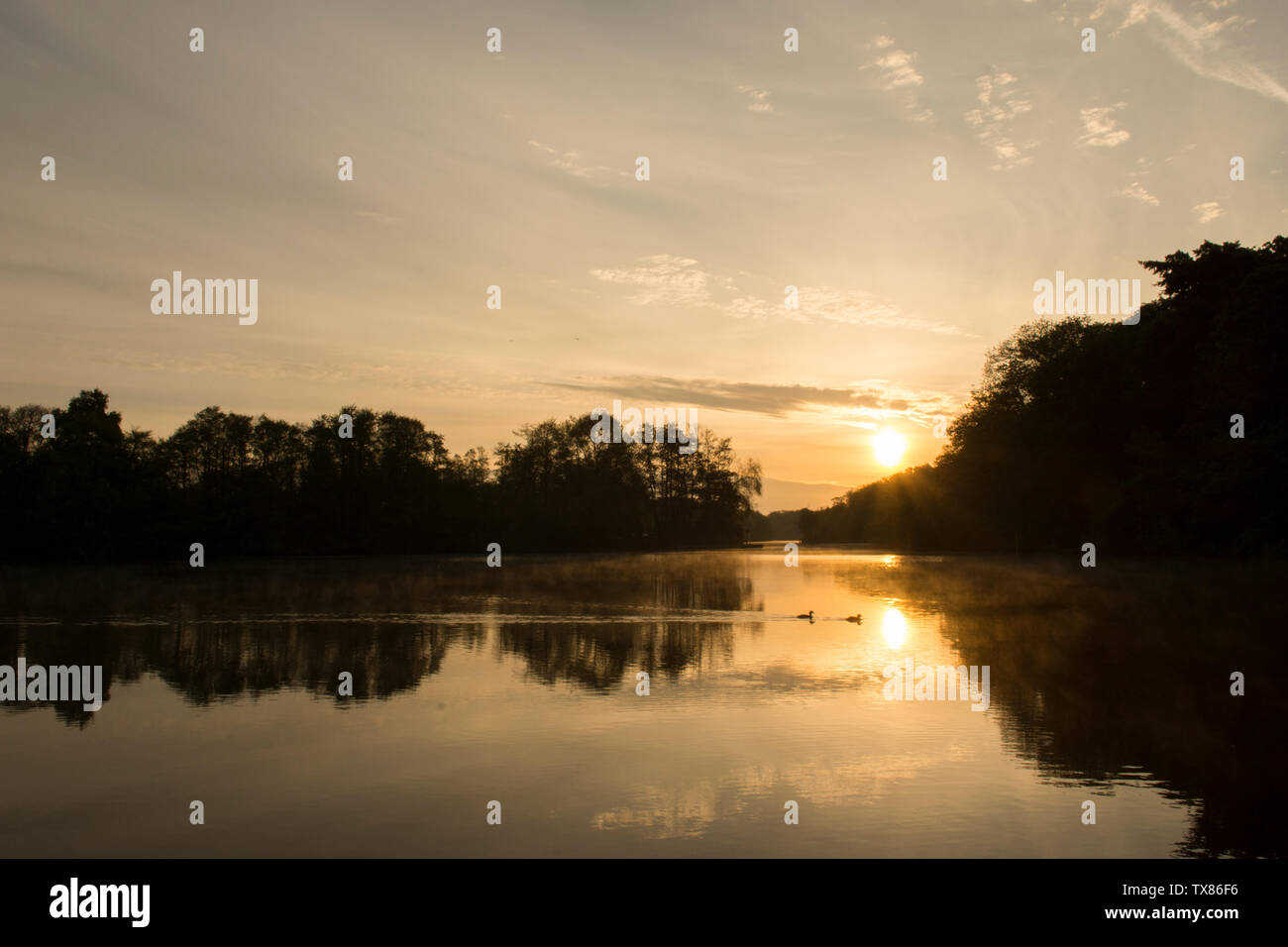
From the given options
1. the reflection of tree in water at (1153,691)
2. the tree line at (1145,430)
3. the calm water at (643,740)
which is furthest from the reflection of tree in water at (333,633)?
the tree line at (1145,430)

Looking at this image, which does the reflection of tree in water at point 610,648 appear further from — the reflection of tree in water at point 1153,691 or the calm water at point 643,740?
the reflection of tree in water at point 1153,691

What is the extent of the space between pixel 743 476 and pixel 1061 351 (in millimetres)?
75420

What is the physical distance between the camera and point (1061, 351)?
73000mm

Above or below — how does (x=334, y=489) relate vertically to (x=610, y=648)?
above

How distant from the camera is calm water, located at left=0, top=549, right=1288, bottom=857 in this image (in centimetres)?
869

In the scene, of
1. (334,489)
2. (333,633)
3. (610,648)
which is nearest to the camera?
(610,648)

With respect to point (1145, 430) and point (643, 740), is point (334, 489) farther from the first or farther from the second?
point (643, 740)

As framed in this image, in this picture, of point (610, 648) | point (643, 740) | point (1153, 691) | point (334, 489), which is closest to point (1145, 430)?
point (1153, 691)

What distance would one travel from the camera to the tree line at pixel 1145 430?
35.2 m

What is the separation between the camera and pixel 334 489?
4013 inches

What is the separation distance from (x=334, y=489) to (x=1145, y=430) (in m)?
81.4

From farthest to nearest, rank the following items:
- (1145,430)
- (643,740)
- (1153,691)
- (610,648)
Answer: (1145,430)
(610,648)
(1153,691)
(643,740)

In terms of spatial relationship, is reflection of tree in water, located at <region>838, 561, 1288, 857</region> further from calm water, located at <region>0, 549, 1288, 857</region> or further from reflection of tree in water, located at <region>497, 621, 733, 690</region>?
reflection of tree in water, located at <region>497, 621, 733, 690</region>
